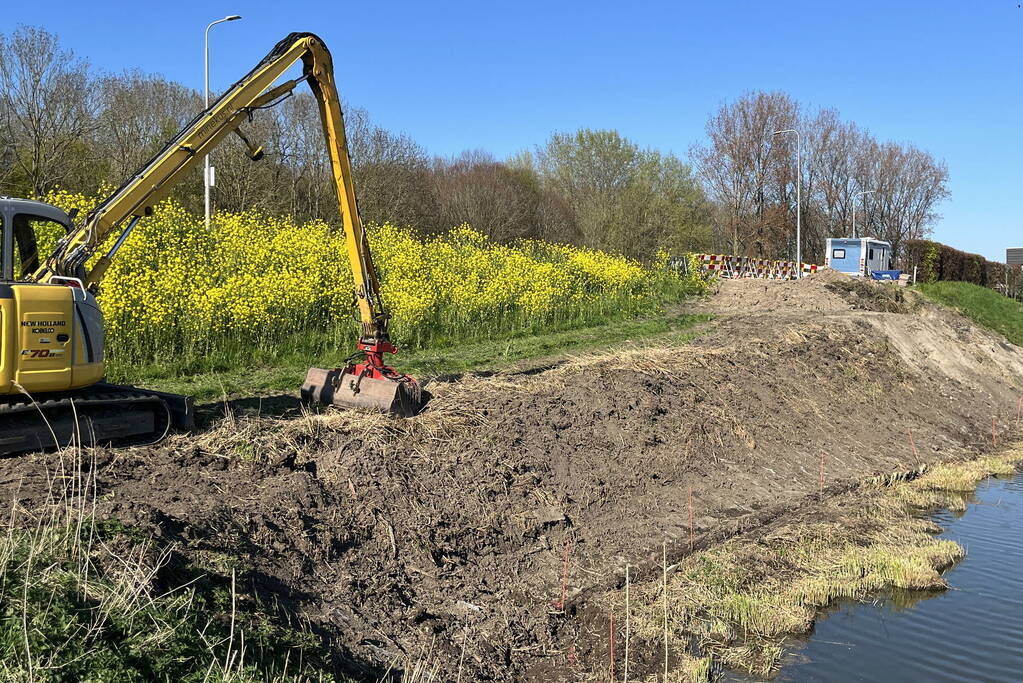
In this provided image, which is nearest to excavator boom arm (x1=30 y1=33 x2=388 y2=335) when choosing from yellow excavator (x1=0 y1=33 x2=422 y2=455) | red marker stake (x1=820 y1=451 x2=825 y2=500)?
yellow excavator (x1=0 y1=33 x2=422 y2=455)

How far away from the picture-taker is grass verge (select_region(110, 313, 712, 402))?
1145 cm

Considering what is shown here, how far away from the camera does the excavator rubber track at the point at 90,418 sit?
7.04 meters

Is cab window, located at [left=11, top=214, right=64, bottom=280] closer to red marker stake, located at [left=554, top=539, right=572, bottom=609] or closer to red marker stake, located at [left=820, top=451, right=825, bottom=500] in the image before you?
red marker stake, located at [left=554, top=539, right=572, bottom=609]

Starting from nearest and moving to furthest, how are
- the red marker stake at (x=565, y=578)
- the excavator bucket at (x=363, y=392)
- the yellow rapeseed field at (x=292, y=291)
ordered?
1. the red marker stake at (x=565, y=578)
2. the excavator bucket at (x=363, y=392)
3. the yellow rapeseed field at (x=292, y=291)

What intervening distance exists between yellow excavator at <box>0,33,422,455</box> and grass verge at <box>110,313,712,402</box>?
6.54ft

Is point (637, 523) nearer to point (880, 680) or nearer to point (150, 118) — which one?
point (880, 680)

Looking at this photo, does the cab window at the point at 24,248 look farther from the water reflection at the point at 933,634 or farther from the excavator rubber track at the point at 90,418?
the water reflection at the point at 933,634

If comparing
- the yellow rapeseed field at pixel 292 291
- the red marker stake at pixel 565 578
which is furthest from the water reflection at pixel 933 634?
the yellow rapeseed field at pixel 292 291

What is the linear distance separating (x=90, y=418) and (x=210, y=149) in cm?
283

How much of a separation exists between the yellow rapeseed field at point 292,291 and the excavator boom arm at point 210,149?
3.81 m

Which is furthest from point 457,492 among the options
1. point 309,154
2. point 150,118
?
point 309,154

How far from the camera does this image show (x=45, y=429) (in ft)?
23.8

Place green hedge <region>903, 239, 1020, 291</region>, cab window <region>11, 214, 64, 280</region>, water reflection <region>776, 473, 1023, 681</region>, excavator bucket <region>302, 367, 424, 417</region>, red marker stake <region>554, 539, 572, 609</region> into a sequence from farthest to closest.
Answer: green hedge <region>903, 239, 1020, 291</region>, excavator bucket <region>302, 367, 424, 417</region>, cab window <region>11, 214, 64, 280</region>, red marker stake <region>554, 539, 572, 609</region>, water reflection <region>776, 473, 1023, 681</region>

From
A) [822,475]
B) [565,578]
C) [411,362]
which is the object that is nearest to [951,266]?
[822,475]
